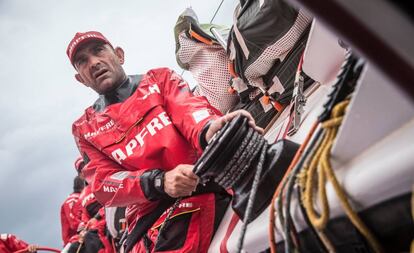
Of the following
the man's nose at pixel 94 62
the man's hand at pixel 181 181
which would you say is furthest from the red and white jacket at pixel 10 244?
the man's hand at pixel 181 181

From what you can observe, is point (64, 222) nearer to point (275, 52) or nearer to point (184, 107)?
point (184, 107)

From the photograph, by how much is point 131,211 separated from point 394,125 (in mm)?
1438

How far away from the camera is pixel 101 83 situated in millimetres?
1794

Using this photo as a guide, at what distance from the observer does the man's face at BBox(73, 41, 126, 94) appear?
1802 mm

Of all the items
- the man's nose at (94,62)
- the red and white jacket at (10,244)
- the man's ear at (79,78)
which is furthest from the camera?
the red and white jacket at (10,244)

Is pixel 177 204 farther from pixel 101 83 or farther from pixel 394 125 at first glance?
pixel 394 125

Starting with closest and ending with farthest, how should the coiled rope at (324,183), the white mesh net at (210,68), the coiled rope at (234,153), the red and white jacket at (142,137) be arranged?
the coiled rope at (324,183) → the coiled rope at (234,153) → the red and white jacket at (142,137) → the white mesh net at (210,68)

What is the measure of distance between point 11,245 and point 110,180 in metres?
3.26

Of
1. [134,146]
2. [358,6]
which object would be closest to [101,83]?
[134,146]

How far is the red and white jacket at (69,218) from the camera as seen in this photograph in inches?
162

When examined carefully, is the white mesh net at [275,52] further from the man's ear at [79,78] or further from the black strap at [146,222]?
the man's ear at [79,78]

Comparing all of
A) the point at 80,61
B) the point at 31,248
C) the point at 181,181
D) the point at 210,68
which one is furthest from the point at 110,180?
the point at 31,248

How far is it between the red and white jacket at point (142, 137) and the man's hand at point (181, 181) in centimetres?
12

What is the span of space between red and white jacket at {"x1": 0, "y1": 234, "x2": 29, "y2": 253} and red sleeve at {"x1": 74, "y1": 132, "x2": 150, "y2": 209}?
286 centimetres
